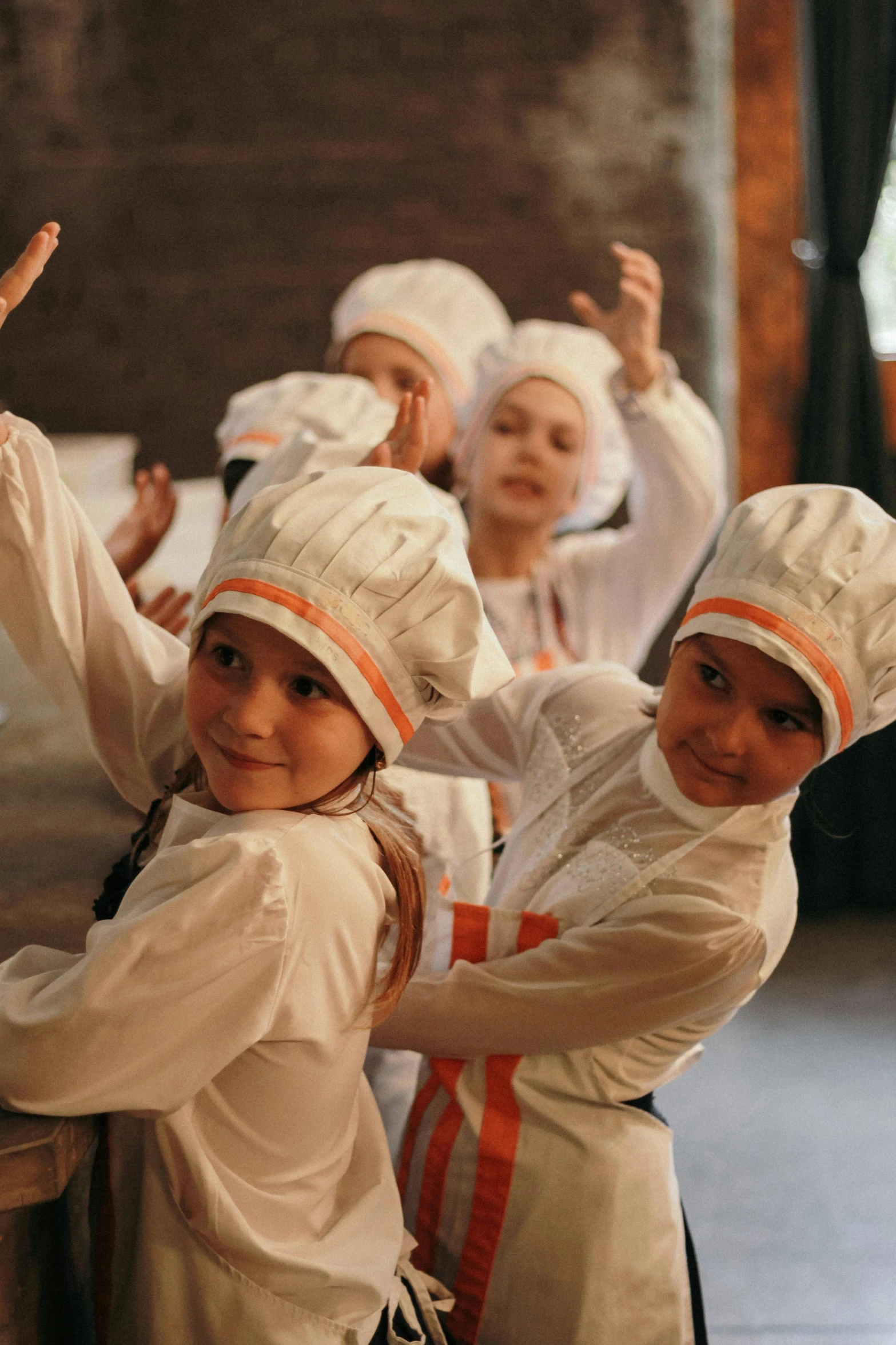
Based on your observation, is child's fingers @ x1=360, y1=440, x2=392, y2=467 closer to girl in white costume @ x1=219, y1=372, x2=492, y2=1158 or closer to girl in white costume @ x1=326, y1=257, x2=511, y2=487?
girl in white costume @ x1=219, y1=372, x2=492, y2=1158

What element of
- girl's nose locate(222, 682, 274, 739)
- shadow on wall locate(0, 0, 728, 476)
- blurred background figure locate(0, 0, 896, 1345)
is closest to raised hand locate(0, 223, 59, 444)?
girl's nose locate(222, 682, 274, 739)

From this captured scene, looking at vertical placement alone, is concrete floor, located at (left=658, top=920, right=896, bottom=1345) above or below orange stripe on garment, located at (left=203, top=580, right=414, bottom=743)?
below

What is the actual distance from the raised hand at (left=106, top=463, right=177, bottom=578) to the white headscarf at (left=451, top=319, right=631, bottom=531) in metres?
0.69

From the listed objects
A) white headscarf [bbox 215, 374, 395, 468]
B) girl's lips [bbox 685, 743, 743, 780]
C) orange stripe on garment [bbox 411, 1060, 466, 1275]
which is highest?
white headscarf [bbox 215, 374, 395, 468]

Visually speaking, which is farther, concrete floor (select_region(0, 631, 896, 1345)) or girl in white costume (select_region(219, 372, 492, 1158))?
girl in white costume (select_region(219, 372, 492, 1158))

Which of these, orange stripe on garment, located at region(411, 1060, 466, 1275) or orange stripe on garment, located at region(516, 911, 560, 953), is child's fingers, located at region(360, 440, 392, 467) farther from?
orange stripe on garment, located at region(411, 1060, 466, 1275)

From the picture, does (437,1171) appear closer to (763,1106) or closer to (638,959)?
(638,959)

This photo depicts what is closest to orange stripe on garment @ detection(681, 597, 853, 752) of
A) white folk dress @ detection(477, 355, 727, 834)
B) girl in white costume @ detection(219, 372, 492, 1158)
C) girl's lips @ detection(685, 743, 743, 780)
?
girl's lips @ detection(685, 743, 743, 780)

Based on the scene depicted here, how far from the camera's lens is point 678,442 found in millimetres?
2141

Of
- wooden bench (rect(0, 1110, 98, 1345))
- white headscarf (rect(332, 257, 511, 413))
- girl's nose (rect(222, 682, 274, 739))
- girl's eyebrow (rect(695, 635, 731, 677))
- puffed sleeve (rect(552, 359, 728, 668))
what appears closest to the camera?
wooden bench (rect(0, 1110, 98, 1345))

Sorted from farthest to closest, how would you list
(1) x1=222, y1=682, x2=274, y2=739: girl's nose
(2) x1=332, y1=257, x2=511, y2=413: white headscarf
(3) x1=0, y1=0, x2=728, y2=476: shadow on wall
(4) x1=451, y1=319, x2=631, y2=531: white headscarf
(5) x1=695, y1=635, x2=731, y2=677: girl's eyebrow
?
(3) x1=0, y1=0, x2=728, y2=476: shadow on wall → (2) x1=332, y1=257, x2=511, y2=413: white headscarf → (4) x1=451, y1=319, x2=631, y2=531: white headscarf → (5) x1=695, y1=635, x2=731, y2=677: girl's eyebrow → (1) x1=222, y1=682, x2=274, y2=739: girl's nose

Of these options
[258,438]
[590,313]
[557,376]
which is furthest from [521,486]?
[258,438]

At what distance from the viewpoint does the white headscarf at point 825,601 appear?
118 cm

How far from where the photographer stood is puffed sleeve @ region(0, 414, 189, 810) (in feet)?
3.67
